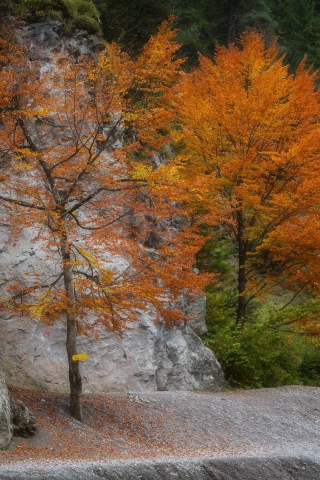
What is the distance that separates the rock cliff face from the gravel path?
2.73ft

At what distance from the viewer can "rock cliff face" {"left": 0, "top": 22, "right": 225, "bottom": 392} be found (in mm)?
11117

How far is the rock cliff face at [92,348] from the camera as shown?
438 inches

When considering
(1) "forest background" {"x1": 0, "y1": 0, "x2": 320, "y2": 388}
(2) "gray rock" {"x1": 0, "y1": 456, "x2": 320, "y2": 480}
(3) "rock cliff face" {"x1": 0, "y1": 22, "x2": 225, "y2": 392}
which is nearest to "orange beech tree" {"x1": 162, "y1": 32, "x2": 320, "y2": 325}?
(1) "forest background" {"x1": 0, "y1": 0, "x2": 320, "y2": 388}

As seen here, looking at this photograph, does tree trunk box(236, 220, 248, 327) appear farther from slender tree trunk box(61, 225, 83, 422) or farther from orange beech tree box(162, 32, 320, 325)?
slender tree trunk box(61, 225, 83, 422)

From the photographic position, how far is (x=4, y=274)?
11703mm

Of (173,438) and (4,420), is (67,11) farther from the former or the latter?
(173,438)

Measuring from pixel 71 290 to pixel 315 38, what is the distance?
1001 inches

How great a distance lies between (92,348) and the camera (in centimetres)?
1185

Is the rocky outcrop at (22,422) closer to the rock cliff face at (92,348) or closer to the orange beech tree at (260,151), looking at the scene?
the rock cliff face at (92,348)

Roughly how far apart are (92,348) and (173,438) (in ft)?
11.9

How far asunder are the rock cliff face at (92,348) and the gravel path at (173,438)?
0.83m

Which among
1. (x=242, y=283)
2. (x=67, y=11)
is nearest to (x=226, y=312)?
(x=242, y=283)

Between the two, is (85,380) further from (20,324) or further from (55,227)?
(55,227)

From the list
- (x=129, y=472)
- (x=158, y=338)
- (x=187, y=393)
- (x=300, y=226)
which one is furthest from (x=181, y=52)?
(x=129, y=472)
